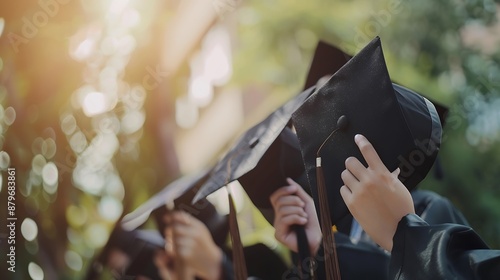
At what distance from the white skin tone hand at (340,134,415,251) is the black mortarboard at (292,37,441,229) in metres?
0.06

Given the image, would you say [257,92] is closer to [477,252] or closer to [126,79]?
[126,79]

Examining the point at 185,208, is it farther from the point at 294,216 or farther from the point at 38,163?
the point at 38,163

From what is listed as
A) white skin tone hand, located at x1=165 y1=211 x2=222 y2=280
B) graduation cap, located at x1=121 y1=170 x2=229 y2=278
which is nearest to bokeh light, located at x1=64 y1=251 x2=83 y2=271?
graduation cap, located at x1=121 y1=170 x2=229 y2=278

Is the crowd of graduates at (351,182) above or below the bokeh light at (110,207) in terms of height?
above

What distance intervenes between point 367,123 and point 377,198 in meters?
0.20

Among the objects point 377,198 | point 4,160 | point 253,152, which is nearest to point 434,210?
point 253,152

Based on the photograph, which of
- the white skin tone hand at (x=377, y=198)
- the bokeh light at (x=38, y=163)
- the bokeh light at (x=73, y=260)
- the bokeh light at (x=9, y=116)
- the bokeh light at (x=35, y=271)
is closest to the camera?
the white skin tone hand at (x=377, y=198)

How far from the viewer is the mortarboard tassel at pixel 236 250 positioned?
5.69ft

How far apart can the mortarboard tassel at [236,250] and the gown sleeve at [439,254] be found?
0.56 metres

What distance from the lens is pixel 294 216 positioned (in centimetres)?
181

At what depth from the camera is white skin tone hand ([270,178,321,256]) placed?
1.82m

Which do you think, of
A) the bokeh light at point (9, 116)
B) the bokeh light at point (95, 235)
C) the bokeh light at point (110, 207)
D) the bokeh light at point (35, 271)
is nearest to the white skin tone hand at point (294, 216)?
the bokeh light at point (35, 271)

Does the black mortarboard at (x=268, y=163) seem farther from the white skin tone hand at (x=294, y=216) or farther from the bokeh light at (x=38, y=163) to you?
the bokeh light at (x=38, y=163)

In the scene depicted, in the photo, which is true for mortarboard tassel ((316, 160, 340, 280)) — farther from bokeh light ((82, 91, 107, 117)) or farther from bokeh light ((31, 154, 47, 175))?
bokeh light ((82, 91, 107, 117))
